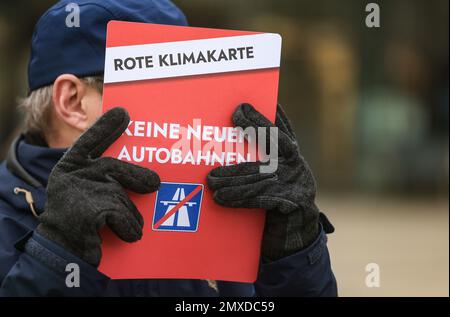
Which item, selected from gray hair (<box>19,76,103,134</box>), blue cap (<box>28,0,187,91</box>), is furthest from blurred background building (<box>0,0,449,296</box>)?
blue cap (<box>28,0,187,91</box>)

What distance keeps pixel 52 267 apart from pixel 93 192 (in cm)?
20

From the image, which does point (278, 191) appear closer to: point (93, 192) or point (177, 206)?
point (177, 206)

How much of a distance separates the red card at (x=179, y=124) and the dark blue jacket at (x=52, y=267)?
0.11m

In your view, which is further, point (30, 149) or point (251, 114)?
point (30, 149)

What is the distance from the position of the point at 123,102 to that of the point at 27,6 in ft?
32.5

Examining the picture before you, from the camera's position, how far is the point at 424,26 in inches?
443

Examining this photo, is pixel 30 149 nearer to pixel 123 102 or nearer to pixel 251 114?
pixel 123 102

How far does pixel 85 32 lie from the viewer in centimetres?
177

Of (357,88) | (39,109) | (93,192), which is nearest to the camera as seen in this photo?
(93,192)

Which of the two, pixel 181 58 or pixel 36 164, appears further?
pixel 36 164

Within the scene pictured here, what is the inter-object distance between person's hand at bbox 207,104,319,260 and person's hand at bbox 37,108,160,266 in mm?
176

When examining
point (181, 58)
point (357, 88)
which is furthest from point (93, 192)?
point (357, 88)

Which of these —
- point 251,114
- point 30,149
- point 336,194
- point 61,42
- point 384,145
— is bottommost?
point 336,194
